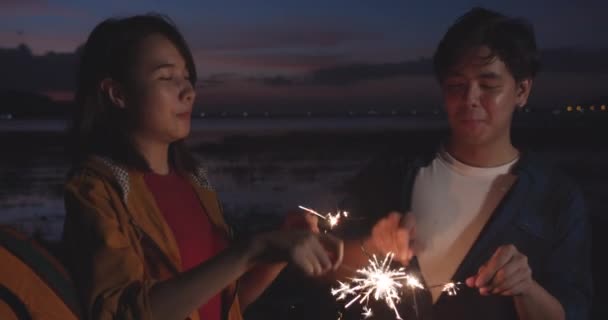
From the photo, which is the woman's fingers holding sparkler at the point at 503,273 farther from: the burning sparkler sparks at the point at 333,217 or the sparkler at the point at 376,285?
the burning sparkler sparks at the point at 333,217

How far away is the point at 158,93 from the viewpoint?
257 cm

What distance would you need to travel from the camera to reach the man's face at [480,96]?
3039 mm

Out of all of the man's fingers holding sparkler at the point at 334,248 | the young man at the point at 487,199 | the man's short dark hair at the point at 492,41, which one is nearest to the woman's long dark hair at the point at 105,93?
the man's fingers holding sparkler at the point at 334,248

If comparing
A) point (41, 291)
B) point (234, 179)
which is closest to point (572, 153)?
point (234, 179)

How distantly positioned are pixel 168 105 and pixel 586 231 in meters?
2.33

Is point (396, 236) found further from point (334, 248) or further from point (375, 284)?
point (334, 248)

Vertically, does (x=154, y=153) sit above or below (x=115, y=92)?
below

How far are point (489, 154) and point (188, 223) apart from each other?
1.80 metres

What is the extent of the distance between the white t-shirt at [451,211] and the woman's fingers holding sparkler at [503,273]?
63 cm

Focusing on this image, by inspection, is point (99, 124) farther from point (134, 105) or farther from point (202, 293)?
point (202, 293)

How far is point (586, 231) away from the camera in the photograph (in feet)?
9.66

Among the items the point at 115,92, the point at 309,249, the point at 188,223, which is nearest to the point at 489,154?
the point at 309,249

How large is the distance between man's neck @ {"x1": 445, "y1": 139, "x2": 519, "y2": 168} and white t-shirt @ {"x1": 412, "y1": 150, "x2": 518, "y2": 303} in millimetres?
34

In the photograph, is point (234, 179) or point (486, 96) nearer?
point (486, 96)
